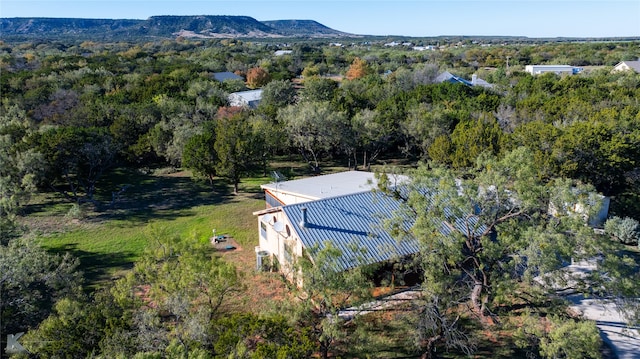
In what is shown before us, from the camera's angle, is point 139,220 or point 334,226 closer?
point 334,226

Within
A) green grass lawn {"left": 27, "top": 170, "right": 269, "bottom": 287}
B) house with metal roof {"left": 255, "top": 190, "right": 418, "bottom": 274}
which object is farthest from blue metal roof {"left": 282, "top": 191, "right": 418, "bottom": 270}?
green grass lawn {"left": 27, "top": 170, "right": 269, "bottom": 287}

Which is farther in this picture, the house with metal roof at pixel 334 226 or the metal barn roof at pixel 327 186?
the metal barn roof at pixel 327 186

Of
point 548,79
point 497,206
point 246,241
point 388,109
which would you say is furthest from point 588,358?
point 548,79

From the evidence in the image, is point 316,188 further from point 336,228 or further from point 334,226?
point 336,228

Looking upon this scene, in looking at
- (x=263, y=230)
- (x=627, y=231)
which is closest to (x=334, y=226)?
(x=263, y=230)

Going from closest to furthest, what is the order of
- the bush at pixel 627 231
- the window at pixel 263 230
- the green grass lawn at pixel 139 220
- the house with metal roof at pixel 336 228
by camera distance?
the house with metal roof at pixel 336 228 → the window at pixel 263 230 → the bush at pixel 627 231 → the green grass lawn at pixel 139 220

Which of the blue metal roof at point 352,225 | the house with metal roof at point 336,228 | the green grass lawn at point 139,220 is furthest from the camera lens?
the green grass lawn at point 139,220

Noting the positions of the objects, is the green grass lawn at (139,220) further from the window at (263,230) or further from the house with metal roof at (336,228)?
the house with metal roof at (336,228)

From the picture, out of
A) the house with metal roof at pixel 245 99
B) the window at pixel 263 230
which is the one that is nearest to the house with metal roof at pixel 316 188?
the window at pixel 263 230

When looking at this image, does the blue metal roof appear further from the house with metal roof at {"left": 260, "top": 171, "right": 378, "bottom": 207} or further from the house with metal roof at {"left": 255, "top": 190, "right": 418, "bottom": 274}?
the house with metal roof at {"left": 260, "top": 171, "right": 378, "bottom": 207}
